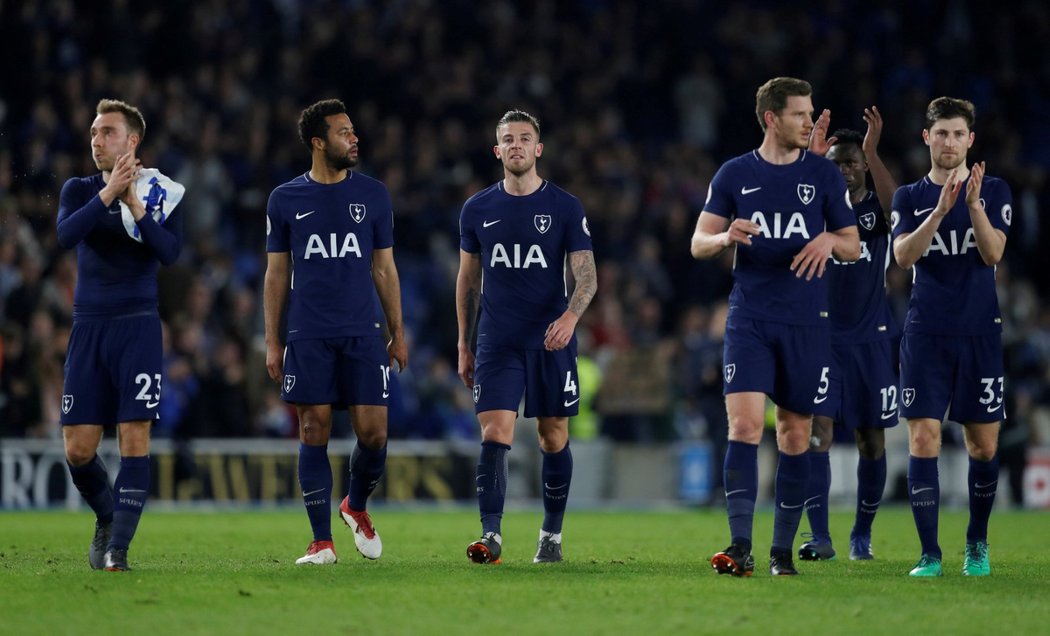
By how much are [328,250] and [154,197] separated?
108 centimetres

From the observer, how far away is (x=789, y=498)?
9.23m

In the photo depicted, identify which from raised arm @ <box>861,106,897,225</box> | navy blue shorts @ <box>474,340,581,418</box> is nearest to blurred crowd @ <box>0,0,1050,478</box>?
raised arm @ <box>861,106,897,225</box>

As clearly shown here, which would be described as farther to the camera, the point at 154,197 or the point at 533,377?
the point at 533,377

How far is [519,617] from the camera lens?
723 cm

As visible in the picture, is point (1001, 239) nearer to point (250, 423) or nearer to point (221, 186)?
point (250, 423)

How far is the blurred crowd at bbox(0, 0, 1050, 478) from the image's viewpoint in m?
19.8

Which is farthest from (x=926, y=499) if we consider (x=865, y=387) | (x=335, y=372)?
(x=335, y=372)

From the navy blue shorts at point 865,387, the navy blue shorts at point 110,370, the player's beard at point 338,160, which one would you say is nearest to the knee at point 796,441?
the navy blue shorts at point 865,387

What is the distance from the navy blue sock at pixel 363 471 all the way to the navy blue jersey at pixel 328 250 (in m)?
0.78

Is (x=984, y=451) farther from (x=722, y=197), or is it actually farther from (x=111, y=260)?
(x=111, y=260)

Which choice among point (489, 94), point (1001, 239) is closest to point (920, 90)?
point (489, 94)

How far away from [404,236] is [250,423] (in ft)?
14.1

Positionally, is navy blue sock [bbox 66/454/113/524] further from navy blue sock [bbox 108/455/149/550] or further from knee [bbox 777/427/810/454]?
knee [bbox 777/427/810/454]

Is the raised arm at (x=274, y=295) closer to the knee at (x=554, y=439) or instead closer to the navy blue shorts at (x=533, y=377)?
the navy blue shorts at (x=533, y=377)
